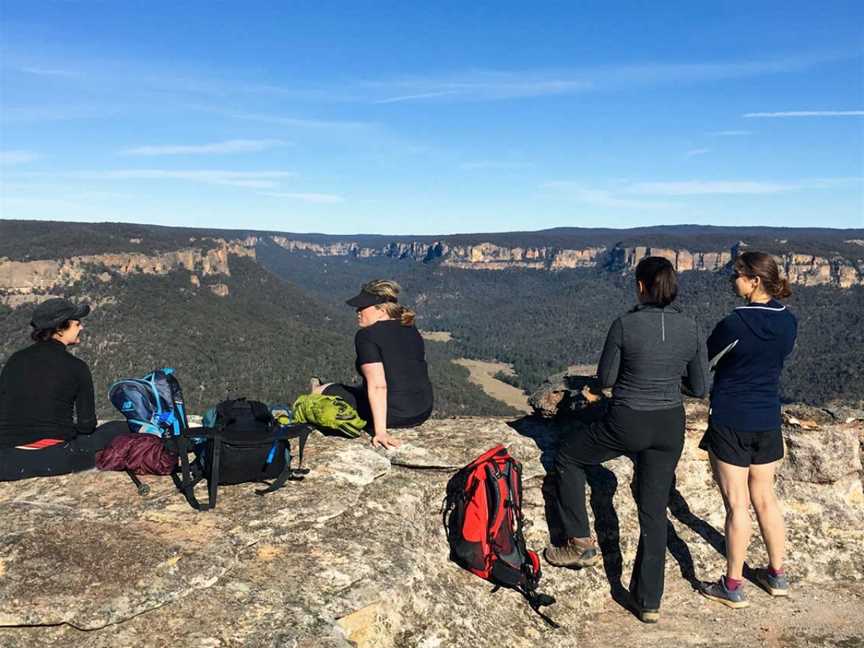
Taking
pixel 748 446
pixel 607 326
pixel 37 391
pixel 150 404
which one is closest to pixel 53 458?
pixel 37 391

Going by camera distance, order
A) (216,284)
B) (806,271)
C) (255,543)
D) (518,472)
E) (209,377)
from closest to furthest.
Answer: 1. (255,543)
2. (518,472)
3. (209,377)
4. (216,284)
5. (806,271)

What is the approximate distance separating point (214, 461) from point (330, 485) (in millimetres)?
983

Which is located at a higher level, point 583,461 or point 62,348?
point 62,348

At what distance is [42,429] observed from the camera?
5.27 metres

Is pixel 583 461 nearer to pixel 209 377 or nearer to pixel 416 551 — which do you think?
pixel 416 551

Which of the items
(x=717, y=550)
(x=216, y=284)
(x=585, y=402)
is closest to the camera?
(x=717, y=550)

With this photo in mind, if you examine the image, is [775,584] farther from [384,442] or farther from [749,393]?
[384,442]

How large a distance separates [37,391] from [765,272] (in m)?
6.02

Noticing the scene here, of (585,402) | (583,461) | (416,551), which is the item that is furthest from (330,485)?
(585,402)

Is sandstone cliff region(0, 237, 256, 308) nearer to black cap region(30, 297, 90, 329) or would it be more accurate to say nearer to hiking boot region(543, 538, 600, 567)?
black cap region(30, 297, 90, 329)

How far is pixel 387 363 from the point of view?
19.9 ft

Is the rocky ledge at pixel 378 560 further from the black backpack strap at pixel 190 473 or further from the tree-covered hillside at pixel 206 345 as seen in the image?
the tree-covered hillside at pixel 206 345

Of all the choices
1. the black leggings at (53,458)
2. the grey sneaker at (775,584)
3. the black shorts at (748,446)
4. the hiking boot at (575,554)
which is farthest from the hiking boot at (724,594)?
the black leggings at (53,458)

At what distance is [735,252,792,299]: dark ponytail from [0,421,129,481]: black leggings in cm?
575
